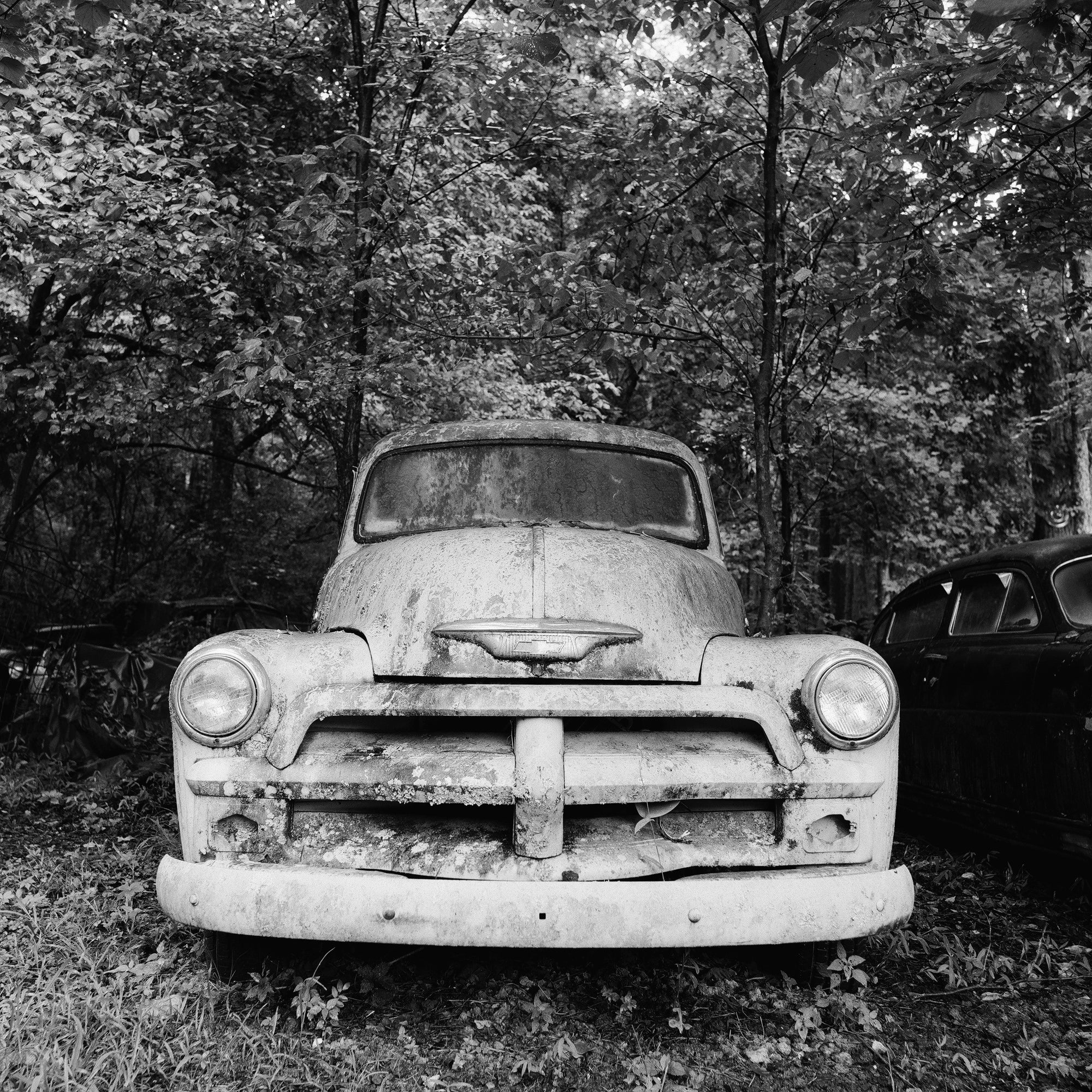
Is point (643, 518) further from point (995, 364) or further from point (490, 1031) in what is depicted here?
point (995, 364)

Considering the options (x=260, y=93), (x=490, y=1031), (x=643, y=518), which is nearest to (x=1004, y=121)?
(x=643, y=518)

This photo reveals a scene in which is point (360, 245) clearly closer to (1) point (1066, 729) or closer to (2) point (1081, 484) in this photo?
(1) point (1066, 729)

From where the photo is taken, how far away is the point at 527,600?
3207mm

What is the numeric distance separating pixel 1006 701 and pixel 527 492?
2382 millimetres

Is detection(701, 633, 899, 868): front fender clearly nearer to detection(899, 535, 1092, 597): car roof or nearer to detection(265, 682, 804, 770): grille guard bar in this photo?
detection(265, 682, 804, 770): grille guard bar

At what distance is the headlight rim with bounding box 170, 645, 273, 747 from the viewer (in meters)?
2.83

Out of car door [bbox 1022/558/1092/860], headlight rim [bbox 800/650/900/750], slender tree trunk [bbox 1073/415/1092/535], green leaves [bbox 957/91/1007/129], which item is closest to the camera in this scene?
headlight rim [bbox 800/650/900/750]

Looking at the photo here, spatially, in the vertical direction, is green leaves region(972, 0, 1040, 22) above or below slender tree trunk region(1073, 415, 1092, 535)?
above

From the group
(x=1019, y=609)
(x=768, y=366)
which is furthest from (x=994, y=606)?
(x=768, y=366)

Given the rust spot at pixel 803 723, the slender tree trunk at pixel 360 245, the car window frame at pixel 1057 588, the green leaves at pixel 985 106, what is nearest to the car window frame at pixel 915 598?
the car window frame at pixel 1057 588

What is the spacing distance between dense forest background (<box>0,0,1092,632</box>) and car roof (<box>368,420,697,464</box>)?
3.18ft

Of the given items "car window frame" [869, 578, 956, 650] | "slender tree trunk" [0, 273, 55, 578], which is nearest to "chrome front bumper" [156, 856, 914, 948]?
"car window frame" [869, 578, 956, 650]

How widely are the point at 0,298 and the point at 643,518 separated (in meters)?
6.39

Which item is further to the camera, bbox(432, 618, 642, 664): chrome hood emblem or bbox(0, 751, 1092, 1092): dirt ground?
bbox(432, 618, 642, 664): chrome hood emblem
